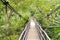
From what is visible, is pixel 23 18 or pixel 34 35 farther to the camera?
pixel 23 18

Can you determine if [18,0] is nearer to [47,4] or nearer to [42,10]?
[42,10]

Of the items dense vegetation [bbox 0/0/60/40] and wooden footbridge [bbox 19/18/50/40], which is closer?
wooden footbridge [bbox 19/18/50/40]

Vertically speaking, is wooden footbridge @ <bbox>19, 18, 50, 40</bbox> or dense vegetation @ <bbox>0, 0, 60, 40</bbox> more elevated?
dense vegetation @ <bbox>0, 0, 60, 40</bbox>

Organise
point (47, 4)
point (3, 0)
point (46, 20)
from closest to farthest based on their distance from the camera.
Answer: point (3, 0) < point (46, 20) < point (47, 4)

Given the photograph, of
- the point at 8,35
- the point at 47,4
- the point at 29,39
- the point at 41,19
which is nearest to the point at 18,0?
the point at 8,35

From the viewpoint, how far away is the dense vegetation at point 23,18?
9.16m

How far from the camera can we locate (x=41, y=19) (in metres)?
16.0

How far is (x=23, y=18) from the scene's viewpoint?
625 inches

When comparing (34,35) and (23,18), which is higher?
(23,18)

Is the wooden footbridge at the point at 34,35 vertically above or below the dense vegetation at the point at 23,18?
below

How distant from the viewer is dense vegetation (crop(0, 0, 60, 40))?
361 inches

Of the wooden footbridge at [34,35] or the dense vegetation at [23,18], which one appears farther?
the dense vegetation at [23,18]

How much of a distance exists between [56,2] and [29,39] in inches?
342

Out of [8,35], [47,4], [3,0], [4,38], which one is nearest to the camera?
[3,0]
